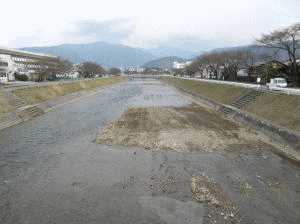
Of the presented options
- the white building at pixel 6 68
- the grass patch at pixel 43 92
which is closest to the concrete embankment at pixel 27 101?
the grass patch at pixel 43 92

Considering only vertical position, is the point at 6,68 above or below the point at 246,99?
above

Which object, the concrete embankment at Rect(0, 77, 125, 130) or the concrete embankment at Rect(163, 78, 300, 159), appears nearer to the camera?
the concrete embankment at Rect(163, 78, 300, 159)

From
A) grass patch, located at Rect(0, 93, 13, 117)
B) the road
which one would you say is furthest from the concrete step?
grass patch, located at Rect(0, 93, 13, 117)

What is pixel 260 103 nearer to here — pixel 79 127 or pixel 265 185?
pixel 79 127

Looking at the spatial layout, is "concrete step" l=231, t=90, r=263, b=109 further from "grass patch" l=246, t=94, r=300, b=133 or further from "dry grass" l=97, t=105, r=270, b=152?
"dry grass" l=97, t=105, r=270, b=152

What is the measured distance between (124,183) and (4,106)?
23.1m

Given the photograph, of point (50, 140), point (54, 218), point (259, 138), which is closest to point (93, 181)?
point (54, 218)

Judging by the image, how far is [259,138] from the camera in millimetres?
23969

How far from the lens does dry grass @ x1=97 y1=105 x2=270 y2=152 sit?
21.8 meters

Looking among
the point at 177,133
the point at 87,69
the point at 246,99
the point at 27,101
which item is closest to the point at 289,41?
the point at 246,99

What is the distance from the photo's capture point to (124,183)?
14.8 metres

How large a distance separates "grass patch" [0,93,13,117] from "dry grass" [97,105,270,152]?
11.3m

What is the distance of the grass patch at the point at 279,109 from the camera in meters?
24.9

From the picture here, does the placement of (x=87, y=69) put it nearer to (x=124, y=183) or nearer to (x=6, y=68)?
(x=6, y=68)
